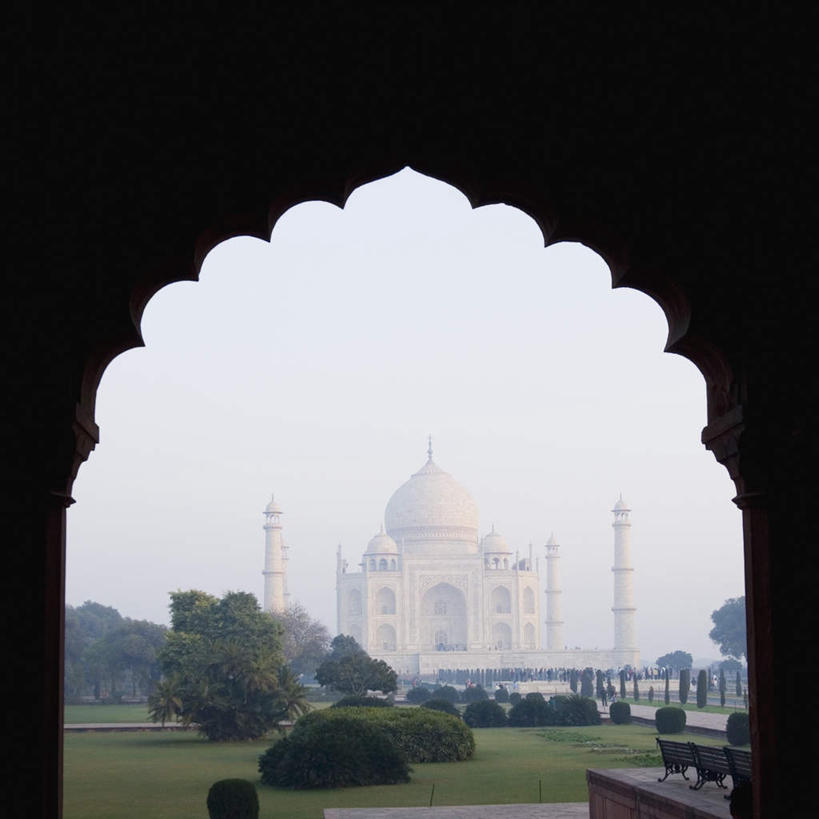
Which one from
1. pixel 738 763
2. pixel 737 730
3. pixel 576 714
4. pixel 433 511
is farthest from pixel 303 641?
pixel 738 763

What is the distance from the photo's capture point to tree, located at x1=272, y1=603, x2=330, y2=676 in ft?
140

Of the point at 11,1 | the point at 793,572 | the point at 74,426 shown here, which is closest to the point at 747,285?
the point at 793,572

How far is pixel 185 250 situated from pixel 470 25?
2.94 ft

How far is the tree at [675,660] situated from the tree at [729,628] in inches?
480

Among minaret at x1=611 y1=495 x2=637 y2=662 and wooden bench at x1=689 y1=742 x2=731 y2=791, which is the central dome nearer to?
minaret at x1=611 y1=495 x2=637 y2=662

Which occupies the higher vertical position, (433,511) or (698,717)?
(433,511)

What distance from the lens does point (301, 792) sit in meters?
14.9

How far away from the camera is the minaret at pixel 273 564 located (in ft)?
192

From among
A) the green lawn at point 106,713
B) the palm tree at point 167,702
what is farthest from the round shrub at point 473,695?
the palm tree at point 167,702

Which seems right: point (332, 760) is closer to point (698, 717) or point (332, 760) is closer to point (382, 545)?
point (698, 717)

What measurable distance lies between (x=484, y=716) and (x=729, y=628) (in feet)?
125

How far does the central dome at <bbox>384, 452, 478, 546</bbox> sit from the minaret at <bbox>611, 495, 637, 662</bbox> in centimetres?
716

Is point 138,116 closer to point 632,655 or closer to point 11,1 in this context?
point 11,1

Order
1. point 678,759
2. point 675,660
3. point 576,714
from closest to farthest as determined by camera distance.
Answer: point 678,759, point 576,714, point 675,660
